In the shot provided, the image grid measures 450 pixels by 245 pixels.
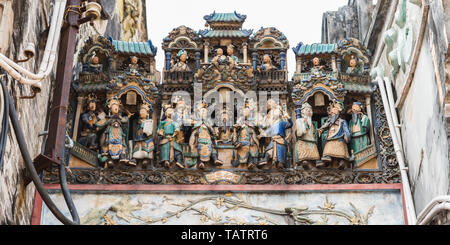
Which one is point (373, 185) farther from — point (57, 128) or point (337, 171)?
point (57, 128)

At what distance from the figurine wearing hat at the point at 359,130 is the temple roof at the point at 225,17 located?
3190mm

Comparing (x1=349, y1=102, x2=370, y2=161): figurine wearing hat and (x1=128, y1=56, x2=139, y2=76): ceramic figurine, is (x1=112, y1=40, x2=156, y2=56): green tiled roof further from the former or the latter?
(x1=349, y1=102, x2=370, y2=161): figurine wearing hat

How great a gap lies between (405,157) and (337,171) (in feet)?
4.22

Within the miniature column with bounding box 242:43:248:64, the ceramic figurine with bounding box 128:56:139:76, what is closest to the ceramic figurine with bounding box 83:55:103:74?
the ceramic figurine with bounding box 128:56:139:76

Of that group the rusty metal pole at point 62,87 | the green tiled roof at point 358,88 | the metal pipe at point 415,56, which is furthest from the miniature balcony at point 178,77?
the metal pipe at point 415,56

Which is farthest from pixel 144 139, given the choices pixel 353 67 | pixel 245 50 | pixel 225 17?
pixel 353 67

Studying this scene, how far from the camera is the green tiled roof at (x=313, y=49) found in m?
16.9

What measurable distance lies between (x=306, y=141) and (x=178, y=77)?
2944mm

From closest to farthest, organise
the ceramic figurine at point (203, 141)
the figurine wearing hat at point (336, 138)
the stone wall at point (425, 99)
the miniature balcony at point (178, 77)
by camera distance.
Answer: the stone wall at point (425, 99), the figurine wearing hat at point (336, 138), the ceramic figurine at point (203, 141), the miniature balcony at point (178, 77)

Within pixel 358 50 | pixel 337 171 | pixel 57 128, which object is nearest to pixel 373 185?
pixel 337 171

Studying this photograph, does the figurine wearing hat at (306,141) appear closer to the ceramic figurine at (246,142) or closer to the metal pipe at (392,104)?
the ceramic figurine at (246,142)

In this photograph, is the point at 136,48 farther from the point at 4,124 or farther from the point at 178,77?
the point at 4,124

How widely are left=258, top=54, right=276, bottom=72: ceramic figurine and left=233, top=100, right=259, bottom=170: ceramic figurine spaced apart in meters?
1.23

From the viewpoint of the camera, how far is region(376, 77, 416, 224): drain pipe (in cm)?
1441
